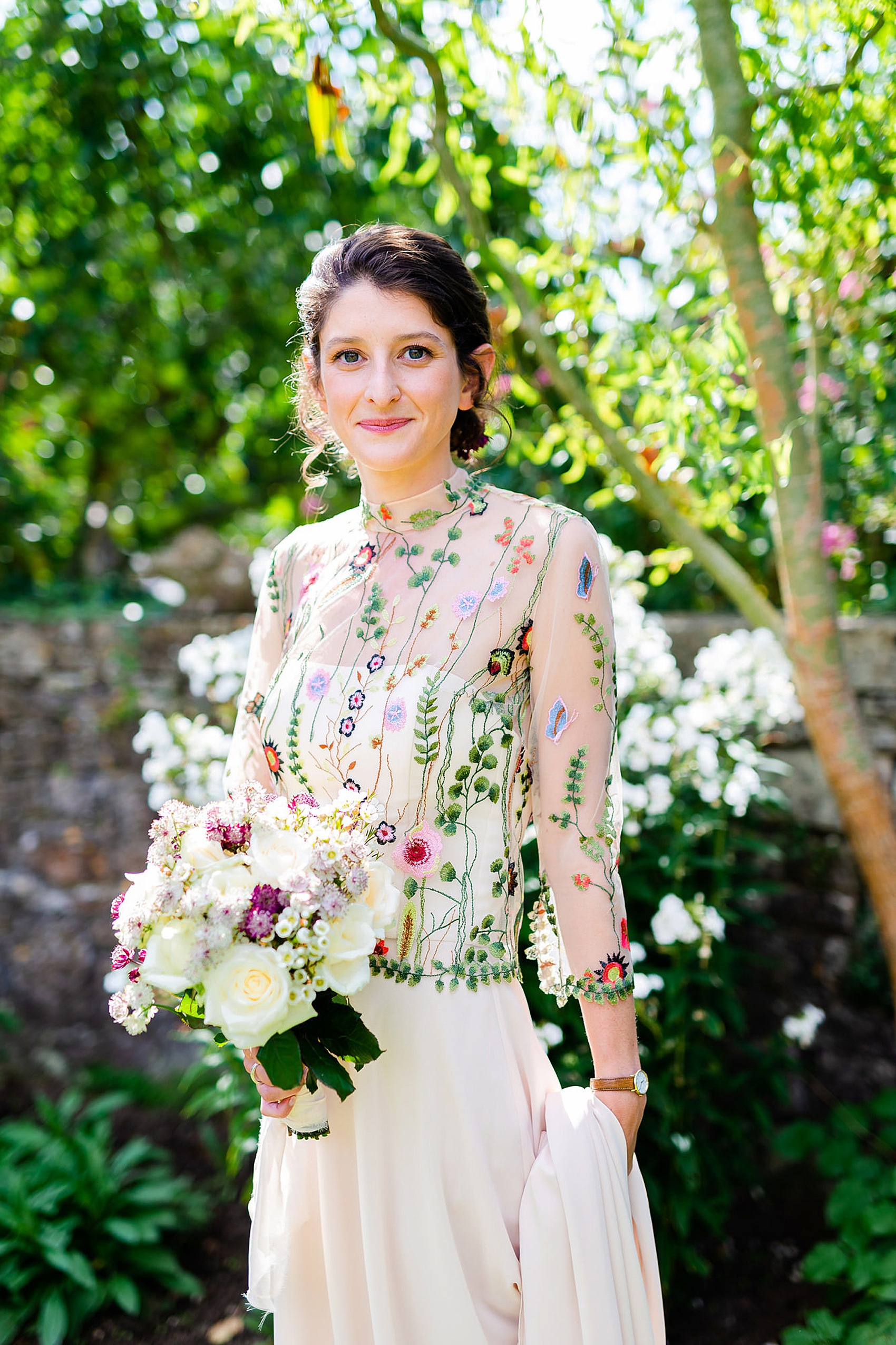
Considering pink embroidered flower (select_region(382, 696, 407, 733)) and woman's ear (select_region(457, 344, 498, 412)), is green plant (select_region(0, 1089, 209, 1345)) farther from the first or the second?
woman's ear (select_region(457, 344, 498, 412))

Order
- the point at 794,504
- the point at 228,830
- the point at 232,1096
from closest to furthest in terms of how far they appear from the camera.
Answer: the point at 228,830 → the point at 794,504 → the point at 232,1096

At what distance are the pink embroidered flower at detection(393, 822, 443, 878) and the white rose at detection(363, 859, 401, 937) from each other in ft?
0.62

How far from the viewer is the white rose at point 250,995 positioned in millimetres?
1193

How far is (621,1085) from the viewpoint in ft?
4.85

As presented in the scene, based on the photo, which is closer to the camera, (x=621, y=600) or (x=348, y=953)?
(x=348, y=953)

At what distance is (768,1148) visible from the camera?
3.20 metres

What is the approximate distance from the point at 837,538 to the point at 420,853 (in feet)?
8.08

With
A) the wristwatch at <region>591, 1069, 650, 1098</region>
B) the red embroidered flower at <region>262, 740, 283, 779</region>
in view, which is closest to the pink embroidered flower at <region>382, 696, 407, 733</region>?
the red embroidered flower at <region>262, 740, 283, 779</region>

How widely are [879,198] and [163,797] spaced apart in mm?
2556

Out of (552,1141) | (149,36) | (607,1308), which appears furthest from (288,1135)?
(149,36)

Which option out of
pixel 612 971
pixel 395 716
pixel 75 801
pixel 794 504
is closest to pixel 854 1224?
pixel 612 971

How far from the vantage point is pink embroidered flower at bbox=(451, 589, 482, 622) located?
156cm

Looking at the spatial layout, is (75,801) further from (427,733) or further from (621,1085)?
(621,1085)

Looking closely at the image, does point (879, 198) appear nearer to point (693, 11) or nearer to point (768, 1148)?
point (693, 11)
